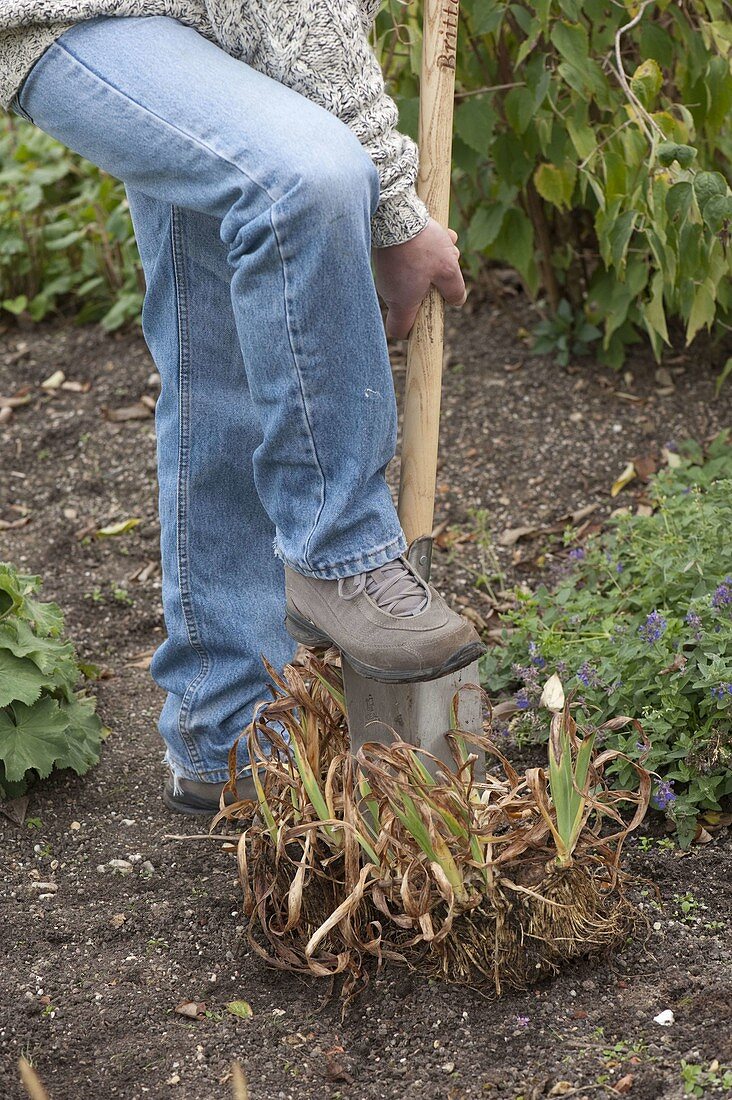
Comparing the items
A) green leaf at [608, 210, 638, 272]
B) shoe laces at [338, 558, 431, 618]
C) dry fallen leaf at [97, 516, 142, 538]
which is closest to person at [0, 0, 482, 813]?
shoe laces at [338, 558, 431, 618]

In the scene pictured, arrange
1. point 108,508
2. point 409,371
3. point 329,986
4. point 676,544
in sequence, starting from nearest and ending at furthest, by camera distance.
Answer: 1. point 329,986
2. point 409,371
3. point 676,544
4. point 108,508

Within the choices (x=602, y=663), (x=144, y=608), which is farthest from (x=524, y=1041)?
(x=144, y=608)

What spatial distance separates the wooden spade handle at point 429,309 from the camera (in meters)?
1.81

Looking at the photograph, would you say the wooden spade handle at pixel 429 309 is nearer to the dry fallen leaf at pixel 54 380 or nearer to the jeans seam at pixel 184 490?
the jeans seam at pixel 184 490

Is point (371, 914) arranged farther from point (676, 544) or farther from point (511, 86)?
point (511, 86)

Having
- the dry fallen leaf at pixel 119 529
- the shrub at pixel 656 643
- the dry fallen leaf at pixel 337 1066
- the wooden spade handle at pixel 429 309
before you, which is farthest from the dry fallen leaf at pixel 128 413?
the dry fallen leaf at pixel 337 1066

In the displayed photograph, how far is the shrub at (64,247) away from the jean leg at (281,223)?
2681mm

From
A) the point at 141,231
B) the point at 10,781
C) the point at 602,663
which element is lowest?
the point at 10,781

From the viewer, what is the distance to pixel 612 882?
173cm

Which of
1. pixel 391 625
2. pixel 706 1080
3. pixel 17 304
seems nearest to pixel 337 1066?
pixel 706 1080

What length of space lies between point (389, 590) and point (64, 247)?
335cm

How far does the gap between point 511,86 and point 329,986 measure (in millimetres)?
2178

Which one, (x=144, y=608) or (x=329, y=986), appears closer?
(x=329, y=986)

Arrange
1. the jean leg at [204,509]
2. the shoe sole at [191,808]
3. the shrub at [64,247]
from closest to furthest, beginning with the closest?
the jean leg at [204,509]
the shoe sole at [191,808]
the shrub at [64,247]
